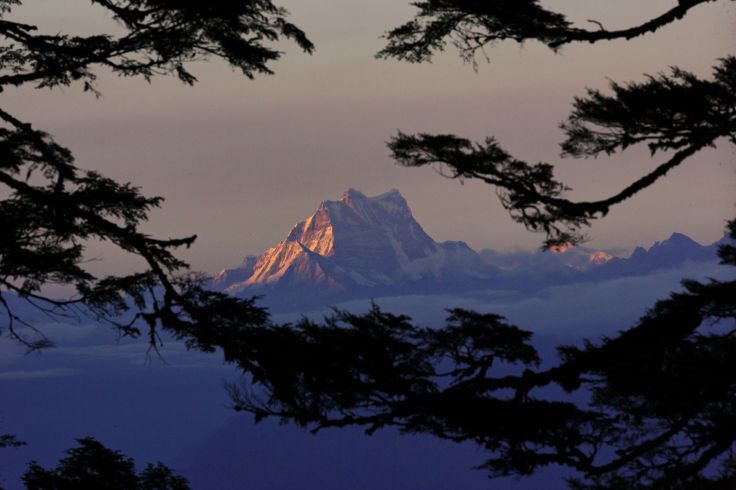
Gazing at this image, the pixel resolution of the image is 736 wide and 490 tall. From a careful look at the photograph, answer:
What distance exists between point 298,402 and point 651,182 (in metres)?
4.64

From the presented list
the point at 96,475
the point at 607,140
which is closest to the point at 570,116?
the point at 607,140

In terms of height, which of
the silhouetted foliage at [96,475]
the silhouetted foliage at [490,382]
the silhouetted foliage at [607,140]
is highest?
the silhouetted foliage at [607,140]

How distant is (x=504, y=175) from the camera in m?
11.0

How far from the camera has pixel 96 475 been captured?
18359 mm

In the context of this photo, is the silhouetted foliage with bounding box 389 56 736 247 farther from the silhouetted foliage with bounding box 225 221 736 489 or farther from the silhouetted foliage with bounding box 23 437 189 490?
the silhouetted foliage with bounding box 23 437 189 490

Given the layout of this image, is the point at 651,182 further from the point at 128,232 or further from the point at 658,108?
the point at 128,232

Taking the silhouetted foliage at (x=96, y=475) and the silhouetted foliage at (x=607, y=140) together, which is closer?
the silhouetted foliage at (x=607, y=140)

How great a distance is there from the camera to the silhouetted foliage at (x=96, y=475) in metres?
17.6

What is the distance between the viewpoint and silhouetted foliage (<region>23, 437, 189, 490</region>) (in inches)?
693

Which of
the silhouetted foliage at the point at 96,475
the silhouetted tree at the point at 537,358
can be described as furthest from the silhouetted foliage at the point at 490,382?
the silhouetted foliage at the point at 96,475

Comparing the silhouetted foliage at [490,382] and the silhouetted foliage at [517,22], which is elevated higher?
the silhouetted foliage at [517,22]

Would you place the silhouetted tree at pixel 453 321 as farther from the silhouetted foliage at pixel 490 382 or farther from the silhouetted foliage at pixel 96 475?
the silhouetted foliage at pixel 96 475

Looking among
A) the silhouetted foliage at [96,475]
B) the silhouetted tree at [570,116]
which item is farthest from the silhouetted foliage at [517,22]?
the silhouetted foliage at [96,475]

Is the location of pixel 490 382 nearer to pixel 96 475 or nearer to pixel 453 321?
pixel 453 321
